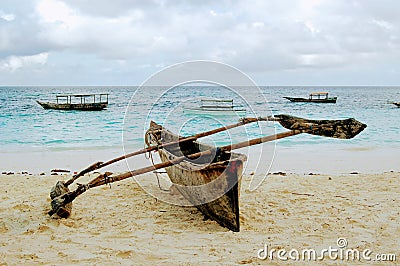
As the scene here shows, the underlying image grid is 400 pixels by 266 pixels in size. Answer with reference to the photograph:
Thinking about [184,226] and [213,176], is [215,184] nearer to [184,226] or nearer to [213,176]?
[213,176]

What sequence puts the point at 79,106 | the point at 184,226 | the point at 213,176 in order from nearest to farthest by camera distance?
the point at 213,176
the point at 184,226
the point at 79,106

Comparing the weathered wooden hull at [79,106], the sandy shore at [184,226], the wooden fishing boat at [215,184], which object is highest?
the weathered wooden hull at [79,106]

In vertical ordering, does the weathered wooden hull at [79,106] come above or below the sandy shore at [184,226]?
above

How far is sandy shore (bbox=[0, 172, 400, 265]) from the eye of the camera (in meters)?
3.68

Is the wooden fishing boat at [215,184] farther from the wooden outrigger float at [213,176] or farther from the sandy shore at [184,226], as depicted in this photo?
the sandy shore at [184,226]

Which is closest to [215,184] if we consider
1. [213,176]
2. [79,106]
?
[213,176]

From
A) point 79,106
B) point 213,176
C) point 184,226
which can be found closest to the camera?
point 213,176

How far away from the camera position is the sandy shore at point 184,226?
3678 millimetres

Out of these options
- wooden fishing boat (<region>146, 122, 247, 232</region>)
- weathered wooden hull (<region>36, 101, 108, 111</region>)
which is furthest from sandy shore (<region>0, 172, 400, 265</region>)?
weathered wooden hull (<region>36, 101, 108, 111</region>)

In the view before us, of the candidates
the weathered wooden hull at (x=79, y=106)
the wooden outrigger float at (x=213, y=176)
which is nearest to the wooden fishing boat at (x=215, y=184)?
the wooden outrigger float at (x=213, y=176)

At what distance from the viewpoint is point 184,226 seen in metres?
4.59

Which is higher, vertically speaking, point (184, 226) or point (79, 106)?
point (79, 106)

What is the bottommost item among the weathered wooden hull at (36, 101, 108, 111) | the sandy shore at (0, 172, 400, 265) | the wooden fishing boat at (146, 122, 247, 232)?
the sandy shore at (0, 172, 400, 265)

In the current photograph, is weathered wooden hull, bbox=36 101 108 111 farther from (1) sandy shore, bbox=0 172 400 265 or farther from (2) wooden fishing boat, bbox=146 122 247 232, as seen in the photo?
(2) wooden fishing boat, bbox=146 122 247 232
